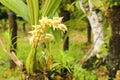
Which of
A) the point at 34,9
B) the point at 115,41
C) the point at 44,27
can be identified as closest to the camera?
the point at 44,27

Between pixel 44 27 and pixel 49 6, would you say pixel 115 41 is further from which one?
pixel 44 27

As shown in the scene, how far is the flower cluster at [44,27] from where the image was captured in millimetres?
1532

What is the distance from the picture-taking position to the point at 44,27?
157 cm

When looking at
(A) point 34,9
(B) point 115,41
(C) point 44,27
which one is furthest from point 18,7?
(B) point 115,41

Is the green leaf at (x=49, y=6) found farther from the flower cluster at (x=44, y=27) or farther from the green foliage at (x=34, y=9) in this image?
the flower cluster at (x=44, y=27)

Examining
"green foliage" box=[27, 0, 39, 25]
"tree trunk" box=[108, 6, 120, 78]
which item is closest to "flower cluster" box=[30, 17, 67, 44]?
"green foliage" box=[27, 0, 39, 25]

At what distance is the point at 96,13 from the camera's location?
7246mm

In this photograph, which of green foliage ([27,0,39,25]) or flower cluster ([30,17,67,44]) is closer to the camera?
flower cluster ([30,17,67,44])

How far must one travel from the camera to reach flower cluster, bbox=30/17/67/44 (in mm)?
1532

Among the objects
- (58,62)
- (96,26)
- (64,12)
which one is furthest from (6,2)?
(64,12)

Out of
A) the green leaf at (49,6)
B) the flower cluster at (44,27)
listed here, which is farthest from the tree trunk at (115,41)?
the flower cluster at (44,27)

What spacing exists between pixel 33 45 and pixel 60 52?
0.45 meters

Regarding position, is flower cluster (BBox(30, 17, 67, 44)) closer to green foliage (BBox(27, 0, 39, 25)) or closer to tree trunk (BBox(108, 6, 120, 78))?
green foliage (BBox(27, 0, 39, 25))

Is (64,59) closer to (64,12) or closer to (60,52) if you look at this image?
(60,52)
